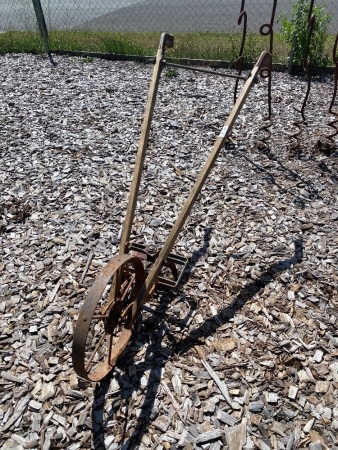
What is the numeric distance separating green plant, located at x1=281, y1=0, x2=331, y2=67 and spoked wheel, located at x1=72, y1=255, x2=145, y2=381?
523 cm

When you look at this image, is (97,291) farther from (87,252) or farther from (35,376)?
(87,252)

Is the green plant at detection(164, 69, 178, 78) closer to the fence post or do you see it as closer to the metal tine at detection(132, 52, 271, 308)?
the fence post

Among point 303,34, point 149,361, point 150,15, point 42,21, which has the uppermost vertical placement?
point 150,15

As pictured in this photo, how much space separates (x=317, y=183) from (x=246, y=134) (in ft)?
3.88

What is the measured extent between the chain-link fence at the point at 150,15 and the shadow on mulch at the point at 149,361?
9614 mm

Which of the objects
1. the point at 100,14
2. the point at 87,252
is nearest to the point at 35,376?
the point at 87,252

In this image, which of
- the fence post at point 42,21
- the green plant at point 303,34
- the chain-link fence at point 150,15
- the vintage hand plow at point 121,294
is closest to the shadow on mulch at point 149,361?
the vintage hand plow at point 121,294

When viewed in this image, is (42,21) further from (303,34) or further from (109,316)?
(109,316)

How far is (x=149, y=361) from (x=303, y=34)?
583 cm

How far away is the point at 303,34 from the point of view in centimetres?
627

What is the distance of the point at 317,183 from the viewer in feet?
12.5

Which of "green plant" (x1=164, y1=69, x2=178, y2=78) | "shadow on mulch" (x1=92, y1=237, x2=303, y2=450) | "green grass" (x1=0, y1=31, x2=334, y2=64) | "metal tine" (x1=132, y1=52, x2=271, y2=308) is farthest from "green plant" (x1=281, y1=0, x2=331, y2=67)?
"shadow on mulch" (x1=92, y1=237, x2=303, y2=450)

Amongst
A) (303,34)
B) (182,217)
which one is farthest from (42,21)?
(182,217)

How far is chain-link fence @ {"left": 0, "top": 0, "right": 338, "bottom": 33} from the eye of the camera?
11312 millimetres
